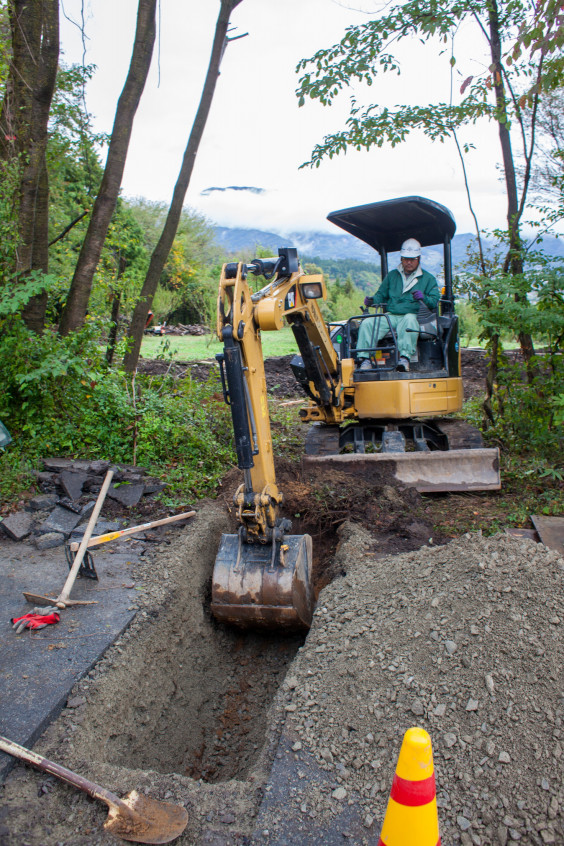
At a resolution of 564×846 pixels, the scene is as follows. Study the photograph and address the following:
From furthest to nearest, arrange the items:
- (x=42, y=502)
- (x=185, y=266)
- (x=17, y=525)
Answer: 1. (x=185, y=266)
2. (x=42, y=502)
3. (x=17, y=525)

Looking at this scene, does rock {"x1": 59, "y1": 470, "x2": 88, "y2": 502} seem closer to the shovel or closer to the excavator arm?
the excavator arm

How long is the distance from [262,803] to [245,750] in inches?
40.2

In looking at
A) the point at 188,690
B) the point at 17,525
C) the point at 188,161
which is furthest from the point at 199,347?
the point at 188,690

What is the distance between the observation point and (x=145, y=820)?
2.51 m

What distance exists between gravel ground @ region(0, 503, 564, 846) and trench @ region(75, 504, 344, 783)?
0.01 m

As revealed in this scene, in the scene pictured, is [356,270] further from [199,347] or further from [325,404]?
[325,404]

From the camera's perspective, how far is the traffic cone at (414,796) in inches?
67.3

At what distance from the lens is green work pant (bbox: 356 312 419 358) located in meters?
6.82

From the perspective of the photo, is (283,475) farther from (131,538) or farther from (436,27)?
(436,27)

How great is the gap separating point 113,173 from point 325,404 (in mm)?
4164

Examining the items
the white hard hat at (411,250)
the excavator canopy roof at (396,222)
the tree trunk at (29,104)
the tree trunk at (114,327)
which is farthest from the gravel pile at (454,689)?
the tree trunk at (114,327)

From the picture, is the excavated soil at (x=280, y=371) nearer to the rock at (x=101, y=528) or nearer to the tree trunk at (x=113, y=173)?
the tree trunk at (x=113, y=173)

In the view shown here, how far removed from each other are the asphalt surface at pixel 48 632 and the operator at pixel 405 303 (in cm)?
371

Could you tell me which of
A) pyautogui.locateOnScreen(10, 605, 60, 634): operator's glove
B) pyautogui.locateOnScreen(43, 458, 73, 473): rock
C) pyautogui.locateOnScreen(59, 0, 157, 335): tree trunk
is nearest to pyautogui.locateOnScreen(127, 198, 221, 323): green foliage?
pyautogui.locateOnScreen(59, 0, 157, 335): tree trunk
